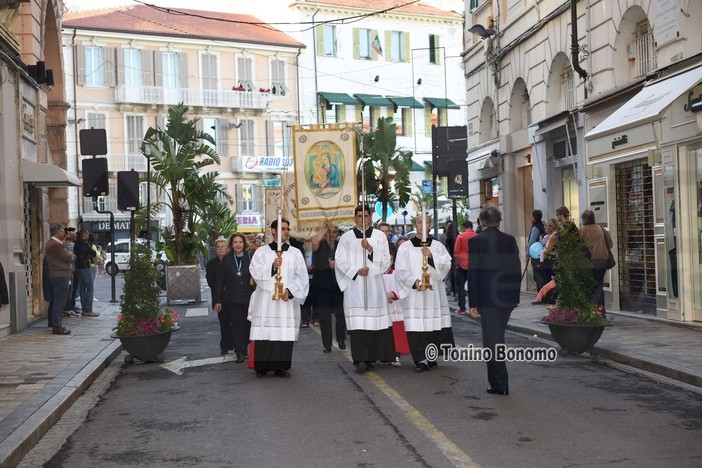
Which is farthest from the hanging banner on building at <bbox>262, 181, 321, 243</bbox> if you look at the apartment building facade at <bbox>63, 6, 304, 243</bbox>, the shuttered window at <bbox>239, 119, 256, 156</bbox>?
the shuttered window at <bbox>239, 119, 256, 156</bbox>

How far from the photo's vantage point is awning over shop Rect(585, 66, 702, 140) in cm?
1398

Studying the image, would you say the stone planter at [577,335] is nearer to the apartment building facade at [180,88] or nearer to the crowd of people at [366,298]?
the crowd of people at [366,298]

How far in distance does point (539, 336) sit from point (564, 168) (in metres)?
7.59

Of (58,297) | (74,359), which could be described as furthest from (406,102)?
(74,359)

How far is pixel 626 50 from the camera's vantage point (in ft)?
60.4

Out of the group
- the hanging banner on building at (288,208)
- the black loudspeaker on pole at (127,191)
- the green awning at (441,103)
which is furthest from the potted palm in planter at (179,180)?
the green awning at (441,103)

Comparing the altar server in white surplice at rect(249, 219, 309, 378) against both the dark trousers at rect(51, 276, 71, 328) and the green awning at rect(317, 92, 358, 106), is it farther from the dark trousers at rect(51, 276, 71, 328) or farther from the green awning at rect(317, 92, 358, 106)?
the green awning at rect(317, 92, 358, 106)

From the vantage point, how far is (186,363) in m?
13.2

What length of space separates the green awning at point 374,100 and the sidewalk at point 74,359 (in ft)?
135

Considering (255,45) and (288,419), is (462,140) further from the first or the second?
(255,45)

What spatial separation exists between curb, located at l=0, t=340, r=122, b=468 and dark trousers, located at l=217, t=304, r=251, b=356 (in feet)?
5.09

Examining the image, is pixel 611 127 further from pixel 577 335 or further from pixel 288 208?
pixel 288 208

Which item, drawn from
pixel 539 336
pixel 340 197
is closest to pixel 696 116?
pixel 539 336

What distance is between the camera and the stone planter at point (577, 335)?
1250cm
